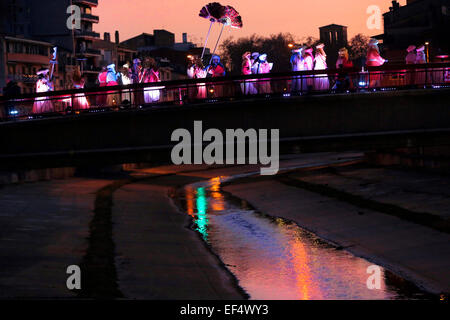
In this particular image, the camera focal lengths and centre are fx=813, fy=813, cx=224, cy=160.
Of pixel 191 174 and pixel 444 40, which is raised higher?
pixel 444 40

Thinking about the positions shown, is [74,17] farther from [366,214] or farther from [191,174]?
[366,214]

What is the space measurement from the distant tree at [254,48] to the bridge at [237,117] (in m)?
92.3

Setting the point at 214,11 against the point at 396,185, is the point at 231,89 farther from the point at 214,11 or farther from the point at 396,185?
the point at 396,185

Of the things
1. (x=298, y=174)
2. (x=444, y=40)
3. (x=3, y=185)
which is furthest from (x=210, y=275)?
(x=444, y=40)

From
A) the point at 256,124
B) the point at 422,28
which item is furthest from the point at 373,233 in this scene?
the point at 422,28

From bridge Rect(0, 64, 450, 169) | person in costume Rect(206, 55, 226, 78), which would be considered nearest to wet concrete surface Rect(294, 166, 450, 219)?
bridge Rect(0, 64, 450, 169)

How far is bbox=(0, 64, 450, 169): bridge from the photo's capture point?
29.0 meters

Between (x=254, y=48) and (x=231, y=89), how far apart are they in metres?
99.8

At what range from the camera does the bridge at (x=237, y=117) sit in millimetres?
28953

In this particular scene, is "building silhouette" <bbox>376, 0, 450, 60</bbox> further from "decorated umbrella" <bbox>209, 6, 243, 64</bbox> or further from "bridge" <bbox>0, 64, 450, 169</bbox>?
"bridge" <bbox>0, 64, 450, 169</bbox>

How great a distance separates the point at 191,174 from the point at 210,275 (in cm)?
3670

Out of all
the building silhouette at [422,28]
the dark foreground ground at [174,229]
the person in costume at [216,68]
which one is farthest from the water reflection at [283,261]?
the building silhouette at [422,28]

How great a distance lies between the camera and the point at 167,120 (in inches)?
1156

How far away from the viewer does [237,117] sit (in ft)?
97.2
